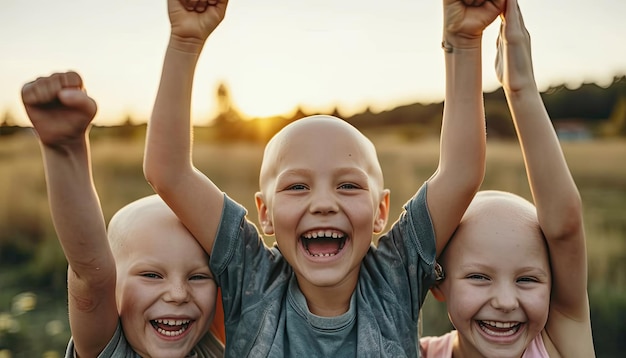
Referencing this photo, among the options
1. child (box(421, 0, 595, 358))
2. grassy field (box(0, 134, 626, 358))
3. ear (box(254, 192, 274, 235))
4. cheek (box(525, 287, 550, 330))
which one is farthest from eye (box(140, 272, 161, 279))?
grassy field (box(0, 134, 626, 358))

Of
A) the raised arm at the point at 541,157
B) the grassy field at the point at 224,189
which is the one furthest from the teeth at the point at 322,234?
the grassy field at the point at 224,189

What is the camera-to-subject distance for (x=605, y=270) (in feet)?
21.7

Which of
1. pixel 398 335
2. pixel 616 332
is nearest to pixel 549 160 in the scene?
pixel 398 335

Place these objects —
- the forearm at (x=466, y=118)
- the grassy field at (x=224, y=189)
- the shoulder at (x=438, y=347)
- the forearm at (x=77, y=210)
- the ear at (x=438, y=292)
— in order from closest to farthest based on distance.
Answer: the forearm at (x=77, y=210), the forearm at (x=466, y=118), the ear at (x=438, y=292), the shoulder at (x=438, y=347), the grassy field at (x=224, y=189)

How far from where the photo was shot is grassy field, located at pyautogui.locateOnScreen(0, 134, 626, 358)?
532cm

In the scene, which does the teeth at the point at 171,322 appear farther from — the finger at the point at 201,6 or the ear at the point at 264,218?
the finger at the point at 201,6

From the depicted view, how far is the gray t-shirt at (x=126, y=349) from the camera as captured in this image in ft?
7.29

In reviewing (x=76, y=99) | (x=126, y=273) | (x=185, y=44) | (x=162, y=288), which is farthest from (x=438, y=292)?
(x=76, y=99)

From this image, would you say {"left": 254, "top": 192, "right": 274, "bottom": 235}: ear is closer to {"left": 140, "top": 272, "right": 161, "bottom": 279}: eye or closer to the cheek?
{"left": 140, "top": 272, "right": 161, "bottom": 279}: eye

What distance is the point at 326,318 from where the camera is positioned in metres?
2.32

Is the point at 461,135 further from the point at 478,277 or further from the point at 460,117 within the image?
the point at 478,277

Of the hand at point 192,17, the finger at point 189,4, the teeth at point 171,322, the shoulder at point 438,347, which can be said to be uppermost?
the finger at point 189,4

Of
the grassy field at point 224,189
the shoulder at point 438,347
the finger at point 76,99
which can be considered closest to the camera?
the finger at point 76,99

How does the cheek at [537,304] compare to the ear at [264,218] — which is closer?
the cheek at [537,304]
